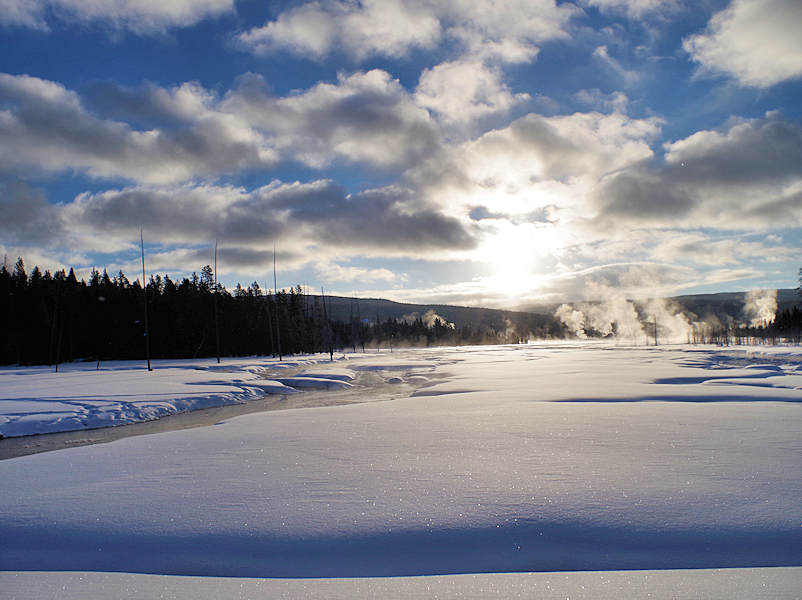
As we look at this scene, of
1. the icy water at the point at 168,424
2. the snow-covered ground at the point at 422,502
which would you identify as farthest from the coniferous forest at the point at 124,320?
the snow-covered ground at the point at 422,502

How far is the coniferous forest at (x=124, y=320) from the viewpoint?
49781 millimetres

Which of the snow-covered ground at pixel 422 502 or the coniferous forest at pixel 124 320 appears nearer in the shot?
the snow-covered ground at pixel 422 502

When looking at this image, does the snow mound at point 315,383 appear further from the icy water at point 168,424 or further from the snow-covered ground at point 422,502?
the snow-covered ground at point 422,502

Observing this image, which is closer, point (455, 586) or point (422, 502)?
point (455, 586)

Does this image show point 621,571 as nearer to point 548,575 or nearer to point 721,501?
point 548,575

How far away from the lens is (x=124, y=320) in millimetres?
53250

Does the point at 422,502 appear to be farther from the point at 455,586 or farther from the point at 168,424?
the point at 168,424

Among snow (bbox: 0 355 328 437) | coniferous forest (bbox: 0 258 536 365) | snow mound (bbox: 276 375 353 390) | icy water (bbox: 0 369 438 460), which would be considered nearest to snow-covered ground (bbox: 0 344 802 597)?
icy water (bbox: 0 369 438 460)

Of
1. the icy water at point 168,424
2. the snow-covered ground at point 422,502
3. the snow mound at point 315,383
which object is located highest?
the snow-covered ground at point 422,502

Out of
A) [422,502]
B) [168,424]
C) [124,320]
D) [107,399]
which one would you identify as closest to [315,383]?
[107,399]

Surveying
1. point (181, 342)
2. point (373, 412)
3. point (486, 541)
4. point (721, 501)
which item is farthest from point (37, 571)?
point (181, 342)

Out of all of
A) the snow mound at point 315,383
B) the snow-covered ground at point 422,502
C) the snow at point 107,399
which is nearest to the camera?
A: the snow-covered ground at point 422,502

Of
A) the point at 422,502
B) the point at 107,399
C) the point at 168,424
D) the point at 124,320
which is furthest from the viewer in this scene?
the point at 124,320

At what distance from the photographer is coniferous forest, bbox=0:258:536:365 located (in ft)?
163
